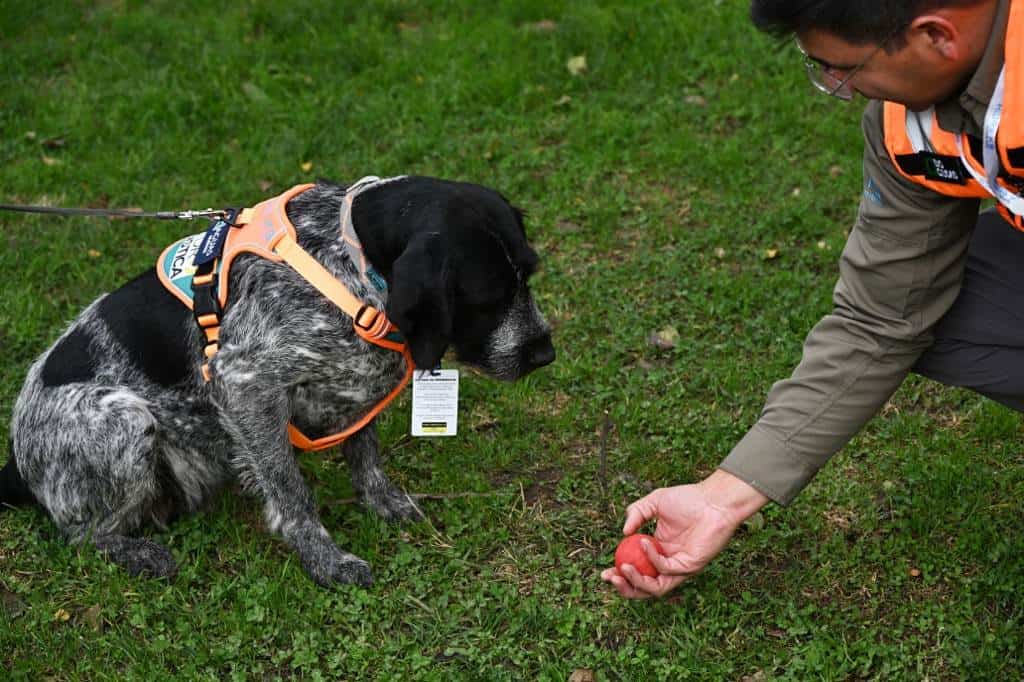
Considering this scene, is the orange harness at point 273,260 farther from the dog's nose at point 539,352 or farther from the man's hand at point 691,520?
the man's hand at point 691,520

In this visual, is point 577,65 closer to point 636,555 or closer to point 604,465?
point 604,465

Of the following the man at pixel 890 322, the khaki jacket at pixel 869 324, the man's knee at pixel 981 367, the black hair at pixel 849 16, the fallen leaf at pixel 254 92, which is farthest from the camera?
the fallen leaf at pixel 254 92

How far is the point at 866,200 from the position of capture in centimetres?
324

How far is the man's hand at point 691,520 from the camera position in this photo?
10.4 ft

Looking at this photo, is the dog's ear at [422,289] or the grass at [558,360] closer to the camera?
the dog's ear at [422,289]

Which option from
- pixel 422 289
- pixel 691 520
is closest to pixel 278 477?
pixel 422 289

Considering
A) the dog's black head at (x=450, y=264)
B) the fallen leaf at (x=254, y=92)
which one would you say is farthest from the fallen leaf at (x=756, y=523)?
the fallen leaf at (x=254, y=92)

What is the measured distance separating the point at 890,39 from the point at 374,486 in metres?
2.35

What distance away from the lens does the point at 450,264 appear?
11.1 feet

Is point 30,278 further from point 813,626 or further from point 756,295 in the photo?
point 813,626

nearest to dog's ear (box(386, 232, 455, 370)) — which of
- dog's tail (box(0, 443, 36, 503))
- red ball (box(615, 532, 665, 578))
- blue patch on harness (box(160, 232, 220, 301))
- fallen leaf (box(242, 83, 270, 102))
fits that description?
blue patch on harness (box(160, 232, 220, 301))

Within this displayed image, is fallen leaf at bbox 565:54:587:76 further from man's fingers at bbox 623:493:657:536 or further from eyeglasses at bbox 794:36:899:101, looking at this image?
eyeglasses at bbox 794:36:899:101

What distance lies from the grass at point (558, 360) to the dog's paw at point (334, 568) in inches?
2.2

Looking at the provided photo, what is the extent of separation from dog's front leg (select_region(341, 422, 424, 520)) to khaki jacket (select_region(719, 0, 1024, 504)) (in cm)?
133
